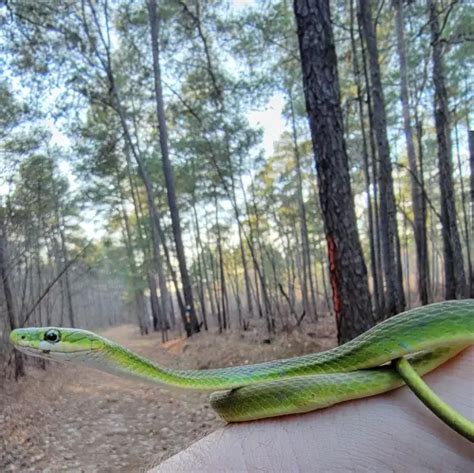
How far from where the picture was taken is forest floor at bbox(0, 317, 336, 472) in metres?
5.10

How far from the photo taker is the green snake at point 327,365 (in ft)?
3.51

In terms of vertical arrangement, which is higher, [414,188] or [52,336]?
[414,188]

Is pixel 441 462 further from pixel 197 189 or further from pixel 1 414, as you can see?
pixel 197 189

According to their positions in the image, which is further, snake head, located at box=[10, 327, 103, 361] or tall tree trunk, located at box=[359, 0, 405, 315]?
tall tree trunk, located at box=[359, 0, 405, 315]

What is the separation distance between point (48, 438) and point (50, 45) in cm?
1016

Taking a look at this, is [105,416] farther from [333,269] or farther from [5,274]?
[333,269]

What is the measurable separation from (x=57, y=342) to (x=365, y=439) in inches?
38.8

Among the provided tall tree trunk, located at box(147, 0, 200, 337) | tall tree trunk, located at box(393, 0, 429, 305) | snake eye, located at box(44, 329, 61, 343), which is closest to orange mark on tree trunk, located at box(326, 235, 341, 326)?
snake eye, located at box(44, 329, 61, 343)

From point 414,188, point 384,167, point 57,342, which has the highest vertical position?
point 414,188

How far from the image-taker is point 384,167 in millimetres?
9008

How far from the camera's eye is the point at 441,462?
99 cm

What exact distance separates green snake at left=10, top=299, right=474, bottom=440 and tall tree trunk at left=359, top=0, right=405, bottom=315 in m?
8.07

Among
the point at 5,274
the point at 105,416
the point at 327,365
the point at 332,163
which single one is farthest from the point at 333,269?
the point at 5,274

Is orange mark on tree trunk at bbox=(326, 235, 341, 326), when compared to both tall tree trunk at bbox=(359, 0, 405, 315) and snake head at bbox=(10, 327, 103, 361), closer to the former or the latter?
snake head at bbox=(10, 327, 103, 361)
